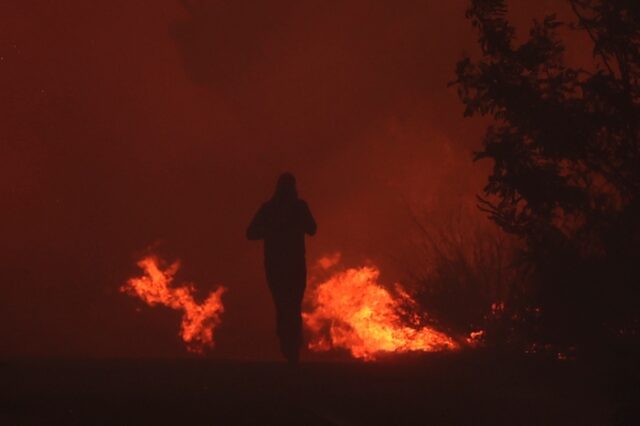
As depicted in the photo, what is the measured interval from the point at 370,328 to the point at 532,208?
21916mm

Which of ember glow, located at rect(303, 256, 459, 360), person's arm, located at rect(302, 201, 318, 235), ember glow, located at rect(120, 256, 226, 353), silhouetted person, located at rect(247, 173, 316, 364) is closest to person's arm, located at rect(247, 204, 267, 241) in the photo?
silhouetted person, located at rect(247, 173, 316, 364)

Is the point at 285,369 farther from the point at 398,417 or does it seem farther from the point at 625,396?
the point at 625,396

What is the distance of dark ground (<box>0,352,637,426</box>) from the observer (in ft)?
33.9

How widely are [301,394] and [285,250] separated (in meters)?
3.66

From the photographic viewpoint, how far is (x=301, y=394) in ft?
41.0

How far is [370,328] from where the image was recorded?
34688 millimetres

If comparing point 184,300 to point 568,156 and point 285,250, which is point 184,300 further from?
point 568,156

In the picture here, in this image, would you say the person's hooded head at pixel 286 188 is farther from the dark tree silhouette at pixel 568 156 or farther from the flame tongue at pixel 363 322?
the flame tongue at pixel 363 322

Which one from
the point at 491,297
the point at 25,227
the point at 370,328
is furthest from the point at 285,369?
the point at 25,227

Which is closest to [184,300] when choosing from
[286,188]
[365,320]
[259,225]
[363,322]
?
[363,322]

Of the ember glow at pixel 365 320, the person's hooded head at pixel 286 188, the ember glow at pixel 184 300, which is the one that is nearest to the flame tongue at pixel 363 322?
the ember glow at pixel 365 320

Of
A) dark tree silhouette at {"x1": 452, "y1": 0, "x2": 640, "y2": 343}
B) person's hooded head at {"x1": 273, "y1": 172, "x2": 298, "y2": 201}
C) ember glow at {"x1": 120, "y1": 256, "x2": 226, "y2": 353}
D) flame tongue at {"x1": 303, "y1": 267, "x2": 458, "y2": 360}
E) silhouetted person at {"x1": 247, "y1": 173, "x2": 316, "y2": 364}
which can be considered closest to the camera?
dark tree silhouette at {"x1": 452, "y1": 0, "x2": 640, "y2": 343}

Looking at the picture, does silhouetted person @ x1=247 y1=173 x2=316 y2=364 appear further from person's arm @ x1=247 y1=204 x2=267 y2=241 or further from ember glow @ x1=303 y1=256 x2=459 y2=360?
ember glow @ x1=303 y1=256 x2=459 y2=360

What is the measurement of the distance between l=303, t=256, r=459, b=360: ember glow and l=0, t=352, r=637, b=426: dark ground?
341 inches
